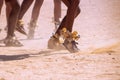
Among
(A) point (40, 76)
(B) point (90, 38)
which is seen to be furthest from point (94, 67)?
(B) point (90, 38)

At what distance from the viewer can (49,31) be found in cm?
966

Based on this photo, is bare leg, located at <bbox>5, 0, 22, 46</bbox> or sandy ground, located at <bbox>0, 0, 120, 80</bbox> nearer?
sandy ground, located at <bbox>0, 0, 120, 80</bbox>

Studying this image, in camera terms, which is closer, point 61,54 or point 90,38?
point 61,54

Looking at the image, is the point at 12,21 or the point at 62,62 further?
the point at 12,21

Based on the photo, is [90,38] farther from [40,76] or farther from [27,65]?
[40,76]

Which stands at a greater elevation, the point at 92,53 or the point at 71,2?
the point at 71,2

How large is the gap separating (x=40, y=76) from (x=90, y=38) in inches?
144

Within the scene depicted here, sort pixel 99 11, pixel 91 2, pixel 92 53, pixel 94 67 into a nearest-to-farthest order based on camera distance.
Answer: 1. pixel 94 67
2. pixel 92 53
3. pixel 99 11
4. pixel 91 2

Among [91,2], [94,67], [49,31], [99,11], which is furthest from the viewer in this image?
[91,2]

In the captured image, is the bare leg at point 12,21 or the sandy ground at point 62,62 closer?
the sandy ground at point 62,62

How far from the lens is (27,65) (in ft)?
15.9

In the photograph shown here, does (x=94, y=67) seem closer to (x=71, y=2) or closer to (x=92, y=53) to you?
(x=92, y=53)

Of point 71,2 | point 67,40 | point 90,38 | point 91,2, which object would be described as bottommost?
point 91,2

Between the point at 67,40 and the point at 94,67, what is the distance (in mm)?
1295
